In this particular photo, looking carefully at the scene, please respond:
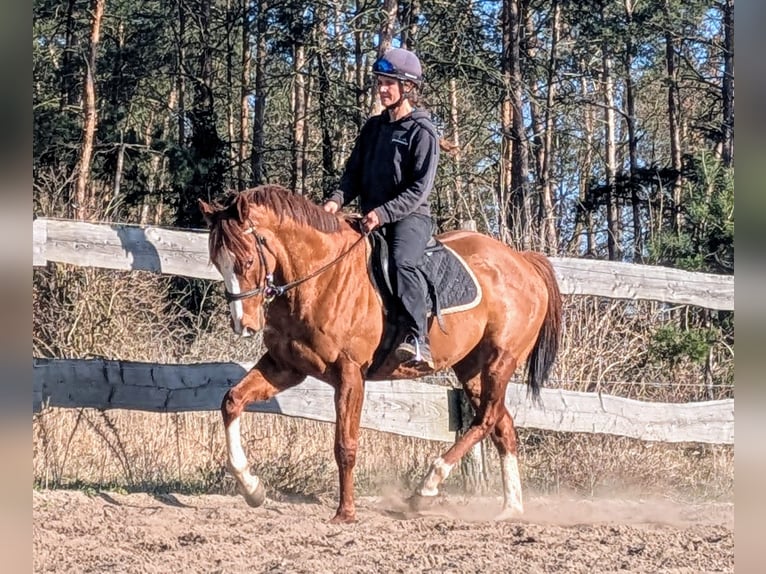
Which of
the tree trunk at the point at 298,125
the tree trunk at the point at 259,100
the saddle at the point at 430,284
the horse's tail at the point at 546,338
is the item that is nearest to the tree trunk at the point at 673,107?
the tree trunk at the point at 298,125

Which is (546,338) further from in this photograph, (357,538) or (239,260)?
(239,260)

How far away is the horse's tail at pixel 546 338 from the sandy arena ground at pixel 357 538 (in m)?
0.81

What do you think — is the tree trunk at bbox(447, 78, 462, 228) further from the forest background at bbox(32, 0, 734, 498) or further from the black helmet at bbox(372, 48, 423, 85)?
the black helmet at bbox(372, 48, 423, 85)

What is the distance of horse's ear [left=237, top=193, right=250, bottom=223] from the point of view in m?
4.72

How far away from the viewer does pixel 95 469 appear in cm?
639

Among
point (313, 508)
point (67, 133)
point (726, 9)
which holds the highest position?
point (726, 9)

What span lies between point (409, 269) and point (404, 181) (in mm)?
510

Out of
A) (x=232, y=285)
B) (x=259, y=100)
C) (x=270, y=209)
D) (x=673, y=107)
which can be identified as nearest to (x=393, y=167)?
(x=270, y=209)

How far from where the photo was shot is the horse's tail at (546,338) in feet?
19.7

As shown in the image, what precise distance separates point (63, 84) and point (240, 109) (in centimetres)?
282

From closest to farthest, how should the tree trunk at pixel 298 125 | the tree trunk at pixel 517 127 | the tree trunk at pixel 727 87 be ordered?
1. the tree trunk at pixel 517 127
2. the tree trunk at pixel 727 87
3. the tree trunk at pixel 298 125

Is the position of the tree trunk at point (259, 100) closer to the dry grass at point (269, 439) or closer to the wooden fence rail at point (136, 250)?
the dry grass at point (269, 439)

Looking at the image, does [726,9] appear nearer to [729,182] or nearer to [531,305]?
[729,182]
